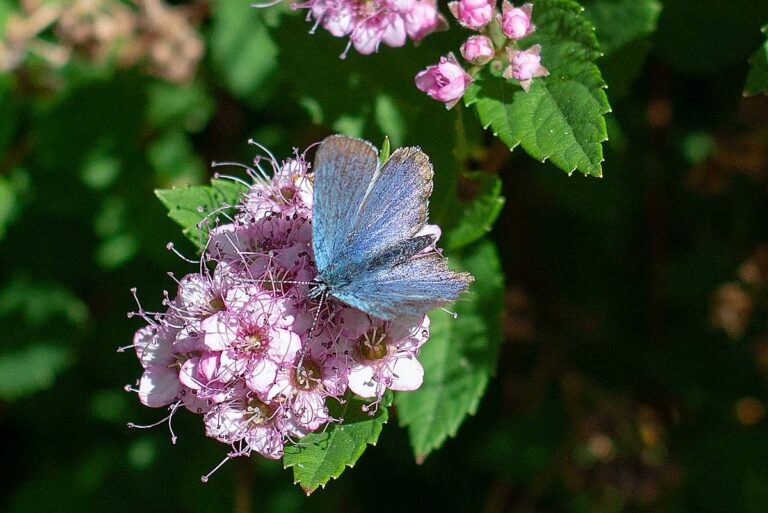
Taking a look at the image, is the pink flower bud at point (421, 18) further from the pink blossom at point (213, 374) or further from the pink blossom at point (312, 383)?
the pink blossom at point (213, 374)

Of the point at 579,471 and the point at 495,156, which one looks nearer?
the point at 495,156

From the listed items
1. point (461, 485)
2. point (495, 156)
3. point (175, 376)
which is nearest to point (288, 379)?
point (175, 376)

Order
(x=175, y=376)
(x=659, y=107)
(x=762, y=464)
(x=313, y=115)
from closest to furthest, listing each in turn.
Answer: (x=175, y=376)
(x=313, y=115)
(x=762, y=464)
(x=659, y=107)

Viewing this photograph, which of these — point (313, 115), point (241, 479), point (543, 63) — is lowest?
point (241, 479)

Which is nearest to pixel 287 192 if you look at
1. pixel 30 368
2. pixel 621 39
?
pixel 621 39

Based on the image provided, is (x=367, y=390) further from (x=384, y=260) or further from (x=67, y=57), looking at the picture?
(x=67, y=57)

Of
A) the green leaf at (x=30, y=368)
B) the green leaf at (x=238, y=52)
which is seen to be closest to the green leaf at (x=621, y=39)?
the green leaf at (x=238, y=52)

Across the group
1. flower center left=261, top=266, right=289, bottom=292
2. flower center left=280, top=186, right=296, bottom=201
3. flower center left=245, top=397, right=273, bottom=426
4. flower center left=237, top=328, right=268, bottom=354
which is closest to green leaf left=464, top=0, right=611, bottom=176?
flower center left=280, top=186, right=296, bottom=201

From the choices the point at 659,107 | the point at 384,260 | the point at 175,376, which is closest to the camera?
the point at 384,260
